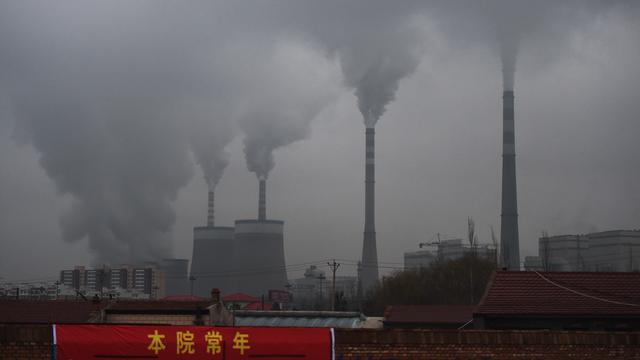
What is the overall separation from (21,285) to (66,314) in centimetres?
10513

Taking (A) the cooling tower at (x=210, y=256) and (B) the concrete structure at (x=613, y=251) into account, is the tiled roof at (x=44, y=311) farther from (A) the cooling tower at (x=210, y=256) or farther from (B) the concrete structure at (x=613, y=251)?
(B) the concrete structure at (x=613, y=251)

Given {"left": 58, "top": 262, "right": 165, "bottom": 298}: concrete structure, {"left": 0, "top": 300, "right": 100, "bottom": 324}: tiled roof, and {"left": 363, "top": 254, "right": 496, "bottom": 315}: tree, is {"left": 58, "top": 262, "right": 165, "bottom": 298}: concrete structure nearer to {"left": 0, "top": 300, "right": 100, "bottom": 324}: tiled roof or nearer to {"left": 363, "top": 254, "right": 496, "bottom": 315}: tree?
{"left": 363, "top": 254, "right": 496, "bottom": 315}: tree

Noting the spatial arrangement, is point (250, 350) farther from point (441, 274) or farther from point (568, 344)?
point (441, 274)

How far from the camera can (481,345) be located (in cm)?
1291

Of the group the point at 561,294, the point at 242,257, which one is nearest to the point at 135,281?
the point at 242,257

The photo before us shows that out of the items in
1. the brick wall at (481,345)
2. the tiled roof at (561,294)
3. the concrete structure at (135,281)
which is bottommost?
the brick wall at (481,345)

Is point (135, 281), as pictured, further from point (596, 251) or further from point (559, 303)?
point (559, 303)

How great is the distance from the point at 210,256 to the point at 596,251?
48.0 m

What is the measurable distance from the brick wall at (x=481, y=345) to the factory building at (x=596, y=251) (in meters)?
83.3

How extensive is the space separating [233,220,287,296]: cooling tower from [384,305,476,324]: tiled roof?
61927 millimetres

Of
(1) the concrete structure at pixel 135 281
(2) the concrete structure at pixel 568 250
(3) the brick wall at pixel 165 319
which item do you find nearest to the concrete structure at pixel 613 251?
(2) the concrete structure at pixel 568 250

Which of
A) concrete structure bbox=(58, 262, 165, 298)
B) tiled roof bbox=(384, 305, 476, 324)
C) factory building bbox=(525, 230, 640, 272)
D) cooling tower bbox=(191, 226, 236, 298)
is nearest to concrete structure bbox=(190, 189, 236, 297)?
cooling tower bbox=(191, 226, 236, 298)

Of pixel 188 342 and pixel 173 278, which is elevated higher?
pixel 173 278

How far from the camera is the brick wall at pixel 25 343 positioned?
11.7 m
